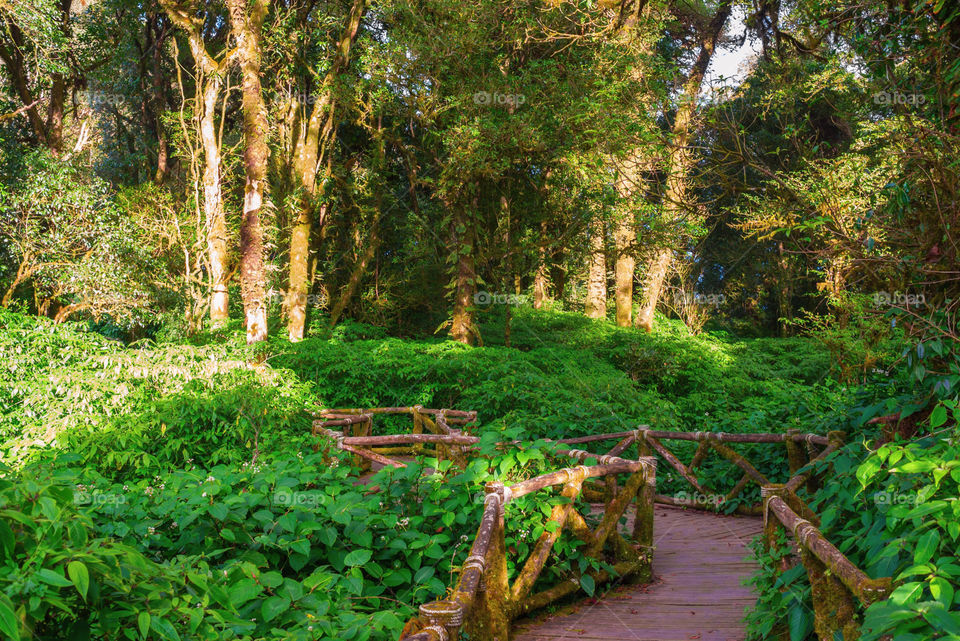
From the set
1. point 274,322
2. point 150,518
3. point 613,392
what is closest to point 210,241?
point 274,322

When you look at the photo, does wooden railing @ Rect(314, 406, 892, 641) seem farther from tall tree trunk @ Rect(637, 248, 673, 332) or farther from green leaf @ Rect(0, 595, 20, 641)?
tall tree trunk @ Rect(637, 248, 673, 332)

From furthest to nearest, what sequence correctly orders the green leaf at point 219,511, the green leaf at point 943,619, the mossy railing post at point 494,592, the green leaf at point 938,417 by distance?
the green leaf at point 219,511 → the mossy railing post at point 494,592 → the green leaf at point 938,417 → the green leaf at point 943,619

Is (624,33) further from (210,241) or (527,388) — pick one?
(210,241)

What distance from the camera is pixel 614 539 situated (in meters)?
5.58

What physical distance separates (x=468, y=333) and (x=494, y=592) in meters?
12.5

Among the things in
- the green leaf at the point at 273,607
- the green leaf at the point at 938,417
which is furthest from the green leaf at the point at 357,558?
the green leaf at the point at 938,417

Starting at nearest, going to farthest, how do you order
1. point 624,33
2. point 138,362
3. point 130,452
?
point 130,452
point 138,362
point 624,33

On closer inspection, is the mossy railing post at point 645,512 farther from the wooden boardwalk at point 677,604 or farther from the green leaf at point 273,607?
the green leaf at point 273,607

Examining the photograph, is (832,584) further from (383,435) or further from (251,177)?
(251,177)

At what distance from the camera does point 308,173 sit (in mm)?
17828

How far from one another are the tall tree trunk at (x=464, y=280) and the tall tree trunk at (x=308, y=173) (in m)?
3.97

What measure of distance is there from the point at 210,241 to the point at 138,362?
22.0ft

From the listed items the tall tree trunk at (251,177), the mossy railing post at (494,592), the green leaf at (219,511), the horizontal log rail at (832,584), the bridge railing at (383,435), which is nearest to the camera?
the horizontal log rail at (832,584)

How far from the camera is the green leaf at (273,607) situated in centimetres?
330
